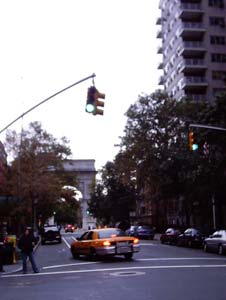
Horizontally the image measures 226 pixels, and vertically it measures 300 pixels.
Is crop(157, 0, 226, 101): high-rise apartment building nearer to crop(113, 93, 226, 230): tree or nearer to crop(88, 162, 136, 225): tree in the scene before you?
crop(88, 162, 136, 225): tree

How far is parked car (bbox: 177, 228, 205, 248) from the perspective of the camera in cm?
3897

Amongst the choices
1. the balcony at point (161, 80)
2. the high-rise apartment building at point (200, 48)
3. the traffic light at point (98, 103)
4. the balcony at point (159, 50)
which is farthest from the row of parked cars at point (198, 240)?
the balcony at point (159, 50)

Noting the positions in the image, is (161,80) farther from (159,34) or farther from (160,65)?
(159,34)

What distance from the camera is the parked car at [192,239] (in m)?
39.0

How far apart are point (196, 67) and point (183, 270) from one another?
6597 cm

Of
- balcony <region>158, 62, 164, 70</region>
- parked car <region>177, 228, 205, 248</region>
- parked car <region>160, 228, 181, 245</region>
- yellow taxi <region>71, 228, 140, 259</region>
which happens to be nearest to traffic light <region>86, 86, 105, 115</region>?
yellow taxi <region>71, 228, 140, 259</region>

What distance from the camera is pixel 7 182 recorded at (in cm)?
6166

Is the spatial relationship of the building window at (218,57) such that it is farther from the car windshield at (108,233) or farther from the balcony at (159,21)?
the car windshield at (108,233)

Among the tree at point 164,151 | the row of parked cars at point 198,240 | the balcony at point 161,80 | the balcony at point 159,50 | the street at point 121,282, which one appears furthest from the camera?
the balcony at point 159,50

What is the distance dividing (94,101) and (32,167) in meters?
44.1

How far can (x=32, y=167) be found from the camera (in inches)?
2424

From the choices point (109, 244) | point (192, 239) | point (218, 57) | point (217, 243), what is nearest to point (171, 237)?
point (192, 239)

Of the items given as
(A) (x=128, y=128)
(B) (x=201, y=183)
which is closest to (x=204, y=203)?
(B) (x=201, y=183)

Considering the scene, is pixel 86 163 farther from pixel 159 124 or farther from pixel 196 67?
pixel 159 124
